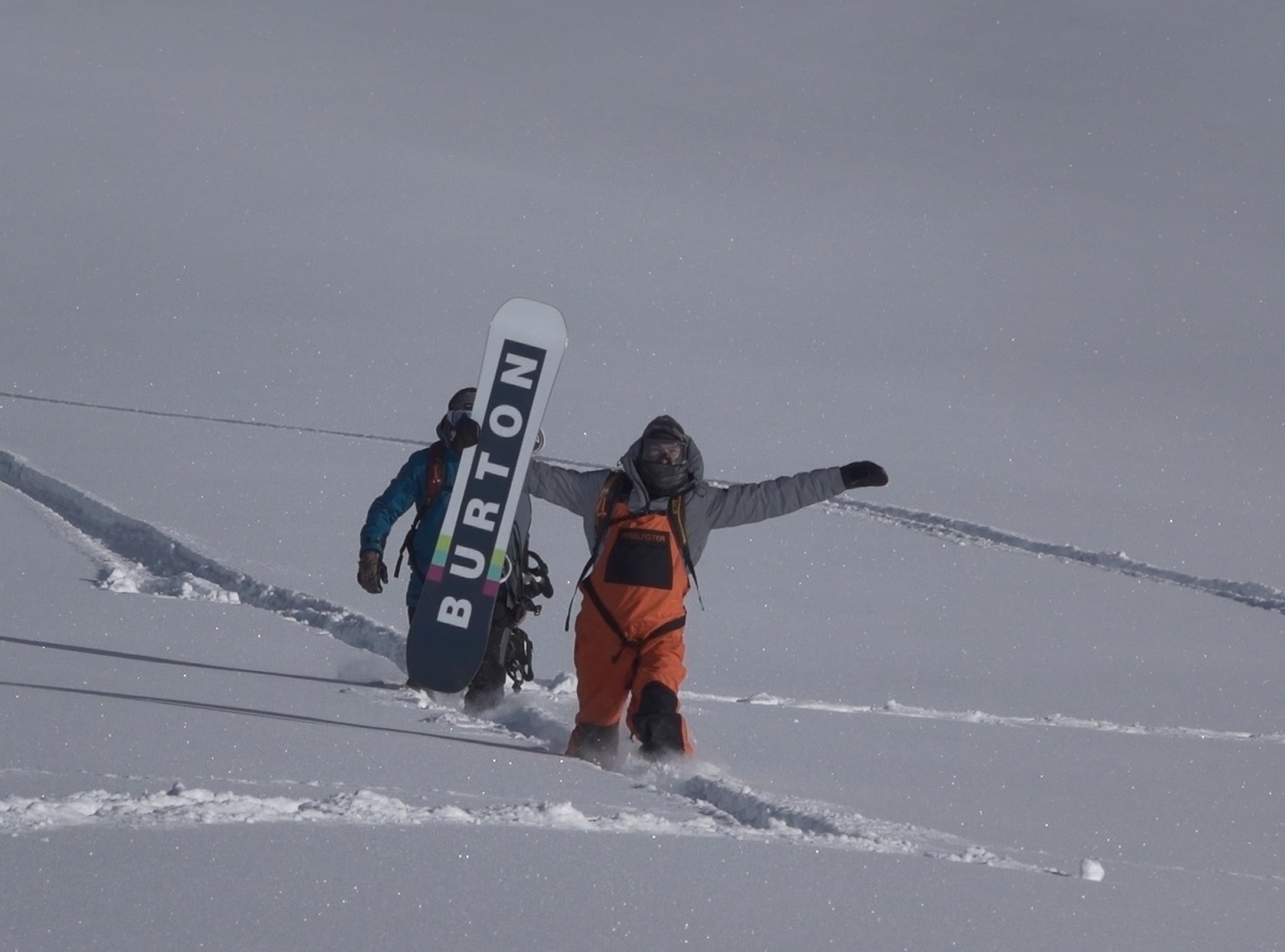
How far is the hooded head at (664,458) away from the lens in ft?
16.3

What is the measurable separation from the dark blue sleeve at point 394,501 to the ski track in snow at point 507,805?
607mm

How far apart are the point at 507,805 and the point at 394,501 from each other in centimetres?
208

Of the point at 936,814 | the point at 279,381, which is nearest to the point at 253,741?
the point at 936,814

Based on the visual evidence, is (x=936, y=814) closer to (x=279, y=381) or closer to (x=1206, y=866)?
(x=1206, y=866)

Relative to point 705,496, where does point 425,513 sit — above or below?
below

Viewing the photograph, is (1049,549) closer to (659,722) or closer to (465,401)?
(465,401)

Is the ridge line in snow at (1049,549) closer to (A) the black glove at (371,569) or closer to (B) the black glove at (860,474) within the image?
(B) the black glove at (860,474)

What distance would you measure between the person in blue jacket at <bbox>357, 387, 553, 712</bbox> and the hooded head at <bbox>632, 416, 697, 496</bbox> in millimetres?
735

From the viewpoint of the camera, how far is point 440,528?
5.53m

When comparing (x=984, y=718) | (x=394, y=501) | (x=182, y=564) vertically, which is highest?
(x=394, y=501)

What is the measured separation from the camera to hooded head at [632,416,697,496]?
498cm

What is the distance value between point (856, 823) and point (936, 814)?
56cm

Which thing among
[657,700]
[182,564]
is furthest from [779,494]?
[182,564]

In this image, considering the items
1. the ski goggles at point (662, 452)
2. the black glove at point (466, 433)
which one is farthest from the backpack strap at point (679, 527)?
the black glove at point (466, 433)
